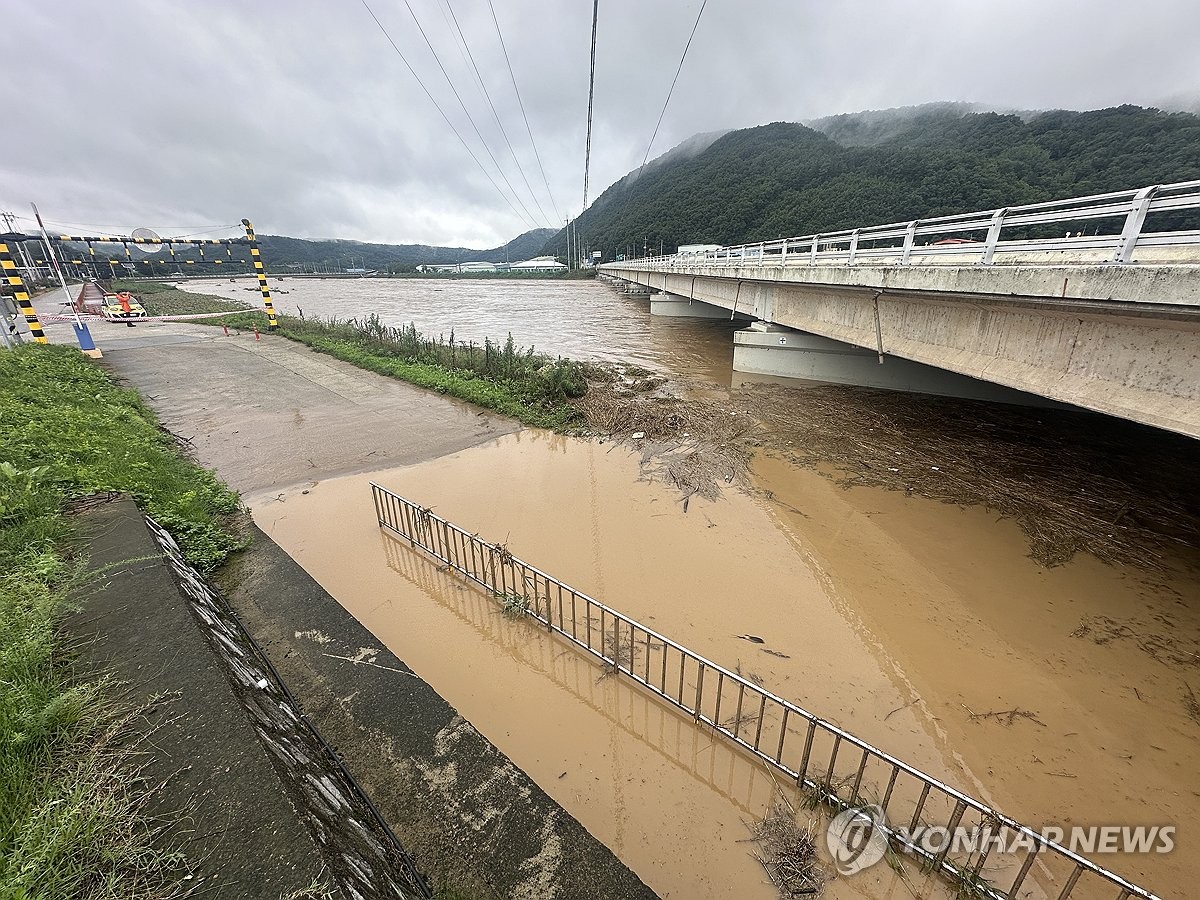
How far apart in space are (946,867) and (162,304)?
2168 inches

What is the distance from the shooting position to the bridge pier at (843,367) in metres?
13.1

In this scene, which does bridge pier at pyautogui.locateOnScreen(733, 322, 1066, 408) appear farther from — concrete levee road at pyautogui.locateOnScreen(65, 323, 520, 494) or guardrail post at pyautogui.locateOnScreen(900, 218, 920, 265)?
concrete levee road at pyautogui.locateOnScreen(65, 323, 520, 494)

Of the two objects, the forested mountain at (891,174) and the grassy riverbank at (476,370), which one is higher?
the forested mountain at (891,174)

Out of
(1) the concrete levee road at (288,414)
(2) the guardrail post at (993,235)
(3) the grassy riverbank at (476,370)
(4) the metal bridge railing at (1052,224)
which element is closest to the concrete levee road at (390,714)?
(1) the concrete levee road at (288,414)

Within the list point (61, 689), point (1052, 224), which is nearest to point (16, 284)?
point (61, 689)

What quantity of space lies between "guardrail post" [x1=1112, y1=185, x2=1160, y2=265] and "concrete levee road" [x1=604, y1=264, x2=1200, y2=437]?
0.86ft

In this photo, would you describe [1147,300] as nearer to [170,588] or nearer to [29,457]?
[170,588]

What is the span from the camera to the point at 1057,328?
6.57 meters

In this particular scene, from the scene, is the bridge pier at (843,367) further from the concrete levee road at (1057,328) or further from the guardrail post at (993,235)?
the guardrail post at (993,235)

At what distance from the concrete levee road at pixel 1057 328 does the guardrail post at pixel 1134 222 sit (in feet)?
0.86

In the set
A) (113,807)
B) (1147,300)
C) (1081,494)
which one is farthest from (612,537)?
(1081,494)

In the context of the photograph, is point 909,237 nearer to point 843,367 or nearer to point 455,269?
point 843,367

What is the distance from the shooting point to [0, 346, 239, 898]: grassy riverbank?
1.77 metres

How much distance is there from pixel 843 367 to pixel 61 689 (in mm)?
17358
